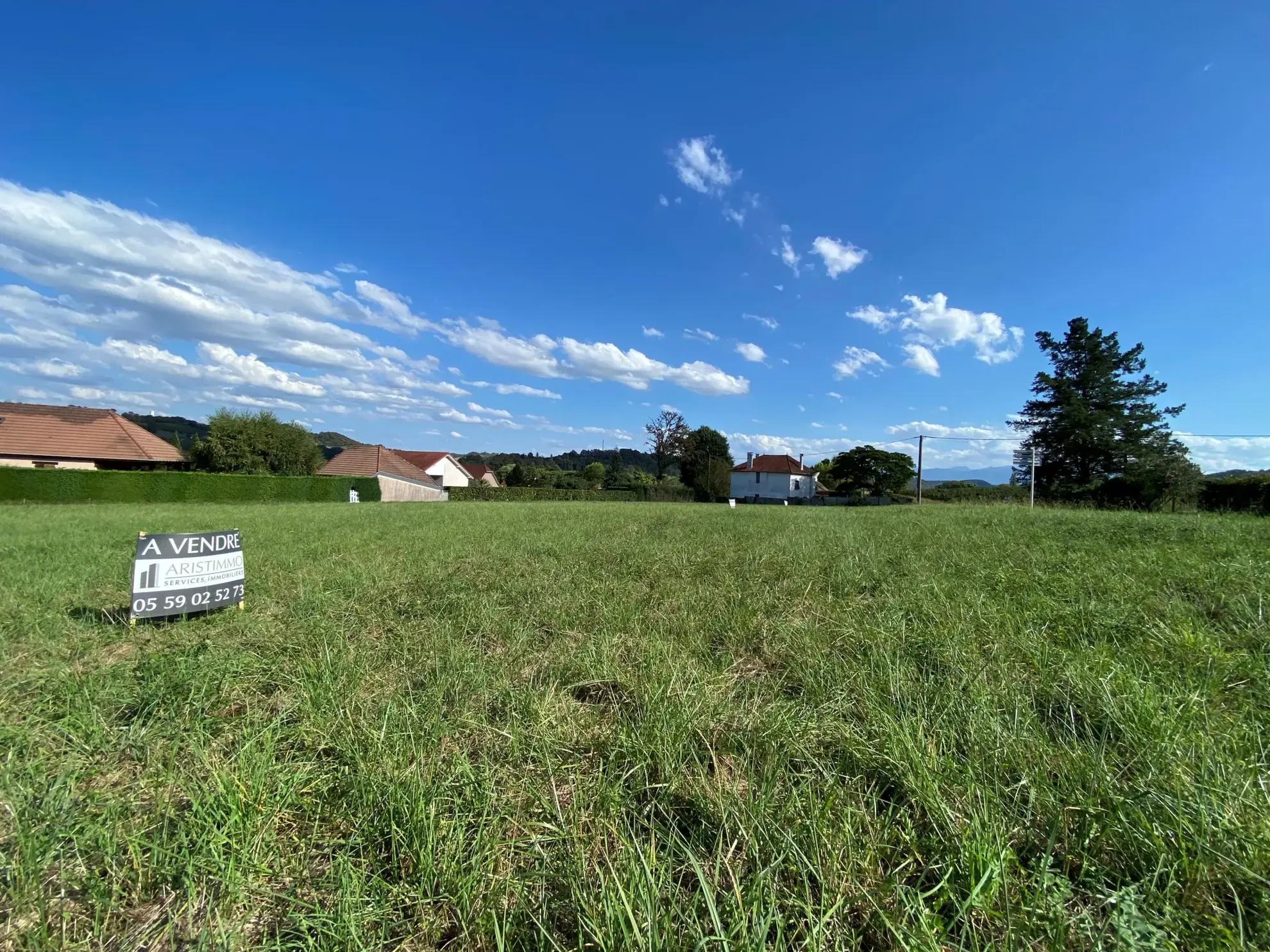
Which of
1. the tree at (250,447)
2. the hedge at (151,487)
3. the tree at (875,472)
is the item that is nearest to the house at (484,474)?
the tree at (250,447)

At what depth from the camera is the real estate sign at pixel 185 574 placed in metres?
3.51

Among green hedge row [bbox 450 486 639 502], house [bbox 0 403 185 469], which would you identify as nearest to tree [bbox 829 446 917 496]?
green hedge row [bbox 450 486 639 502]

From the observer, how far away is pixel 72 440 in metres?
30.8

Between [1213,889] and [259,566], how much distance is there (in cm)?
760

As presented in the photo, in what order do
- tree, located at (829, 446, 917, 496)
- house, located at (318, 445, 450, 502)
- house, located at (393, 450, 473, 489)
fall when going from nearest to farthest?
house, located at (318, 445, 450, 502), tree, located at (829, 446, 917, 496), house, located at (393, 450, 473, 489)

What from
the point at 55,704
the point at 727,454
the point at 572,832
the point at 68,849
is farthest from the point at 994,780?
the point at 727,454

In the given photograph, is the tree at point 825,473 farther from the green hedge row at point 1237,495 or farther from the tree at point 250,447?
the tree at point 250,447

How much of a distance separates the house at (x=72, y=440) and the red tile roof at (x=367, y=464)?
10.5 m

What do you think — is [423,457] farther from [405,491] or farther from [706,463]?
[706,463]

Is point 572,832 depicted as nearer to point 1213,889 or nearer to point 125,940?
point 125,940

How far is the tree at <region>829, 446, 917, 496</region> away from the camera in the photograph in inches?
1902

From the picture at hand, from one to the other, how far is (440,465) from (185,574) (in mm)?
54894

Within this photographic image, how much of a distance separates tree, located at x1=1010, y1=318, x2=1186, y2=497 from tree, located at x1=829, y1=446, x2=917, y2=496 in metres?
12.7

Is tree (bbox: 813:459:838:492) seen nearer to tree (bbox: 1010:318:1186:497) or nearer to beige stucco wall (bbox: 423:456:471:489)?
tree (bbox: 1010:318:1186:497)
